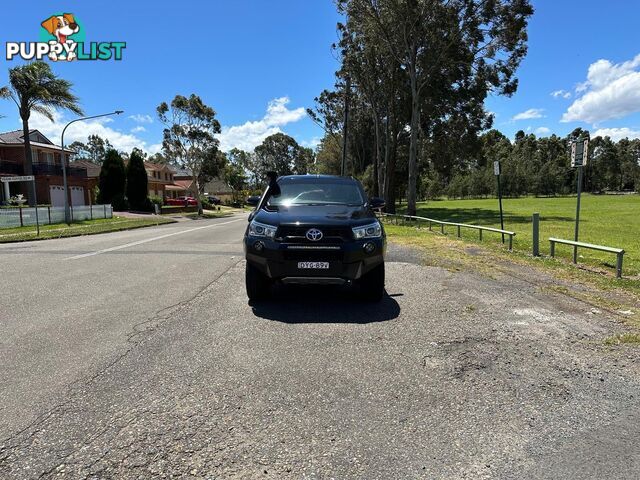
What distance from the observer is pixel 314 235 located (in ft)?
18.2

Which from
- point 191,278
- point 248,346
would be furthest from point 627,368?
point 191,278

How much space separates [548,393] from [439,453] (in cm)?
129

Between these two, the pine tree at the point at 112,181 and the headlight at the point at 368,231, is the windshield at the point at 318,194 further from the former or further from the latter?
the pine tree at the point at 112,181

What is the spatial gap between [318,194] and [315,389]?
3.88 m

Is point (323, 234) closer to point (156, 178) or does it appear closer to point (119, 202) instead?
point (119, 202)

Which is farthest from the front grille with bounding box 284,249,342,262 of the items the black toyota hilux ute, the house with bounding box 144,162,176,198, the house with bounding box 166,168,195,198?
the house with bounding box 166,168,195,198

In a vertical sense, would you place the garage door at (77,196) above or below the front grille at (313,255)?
above

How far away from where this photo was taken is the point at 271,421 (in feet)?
10.0

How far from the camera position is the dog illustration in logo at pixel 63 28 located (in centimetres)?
2245

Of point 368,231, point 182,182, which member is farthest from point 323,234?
point 182,182

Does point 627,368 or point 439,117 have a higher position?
point 439,117

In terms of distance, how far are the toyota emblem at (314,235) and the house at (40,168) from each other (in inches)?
1593

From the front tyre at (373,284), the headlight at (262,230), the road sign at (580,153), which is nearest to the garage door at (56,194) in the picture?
the headlight at (262,230)

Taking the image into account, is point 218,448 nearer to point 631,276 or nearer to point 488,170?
point 631,276
